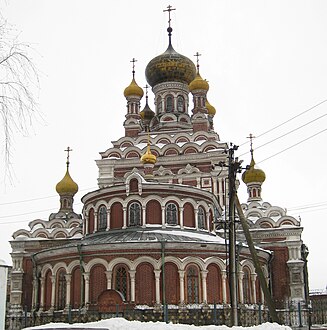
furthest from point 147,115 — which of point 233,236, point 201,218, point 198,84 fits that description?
point 233,236

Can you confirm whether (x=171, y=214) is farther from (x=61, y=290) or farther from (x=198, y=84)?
(x=198, y=84)

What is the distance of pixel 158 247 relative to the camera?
26234 millimetres

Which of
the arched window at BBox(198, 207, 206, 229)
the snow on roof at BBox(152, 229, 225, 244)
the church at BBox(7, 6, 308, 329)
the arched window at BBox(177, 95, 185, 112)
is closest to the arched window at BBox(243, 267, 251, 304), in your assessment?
the church at BBox(7, 6, 308, 329)

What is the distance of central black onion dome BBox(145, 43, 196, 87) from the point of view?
42.7m

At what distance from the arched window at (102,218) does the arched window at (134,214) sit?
4.73 feet

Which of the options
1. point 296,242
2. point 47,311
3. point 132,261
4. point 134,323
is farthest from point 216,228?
point 134,323

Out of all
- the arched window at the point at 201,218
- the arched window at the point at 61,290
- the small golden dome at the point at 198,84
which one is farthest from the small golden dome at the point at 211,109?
the arched window at the point at 61,290

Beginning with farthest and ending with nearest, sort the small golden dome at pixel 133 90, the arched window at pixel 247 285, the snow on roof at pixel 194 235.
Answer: the small golden dome at pixel 133 90 → the arched window at pixel 247 285 → the snow on roof at pixel 194 235

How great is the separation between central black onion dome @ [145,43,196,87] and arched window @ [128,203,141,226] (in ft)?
54.6

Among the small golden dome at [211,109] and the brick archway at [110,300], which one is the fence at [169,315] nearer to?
the brick archway at [110,300]

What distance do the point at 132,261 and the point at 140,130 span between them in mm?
16255

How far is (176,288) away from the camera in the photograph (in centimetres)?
2612

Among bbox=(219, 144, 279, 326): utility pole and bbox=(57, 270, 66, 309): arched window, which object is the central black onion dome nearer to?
bbox=(57, 270, 66, 309): arched window

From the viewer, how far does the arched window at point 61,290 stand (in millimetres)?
27500
